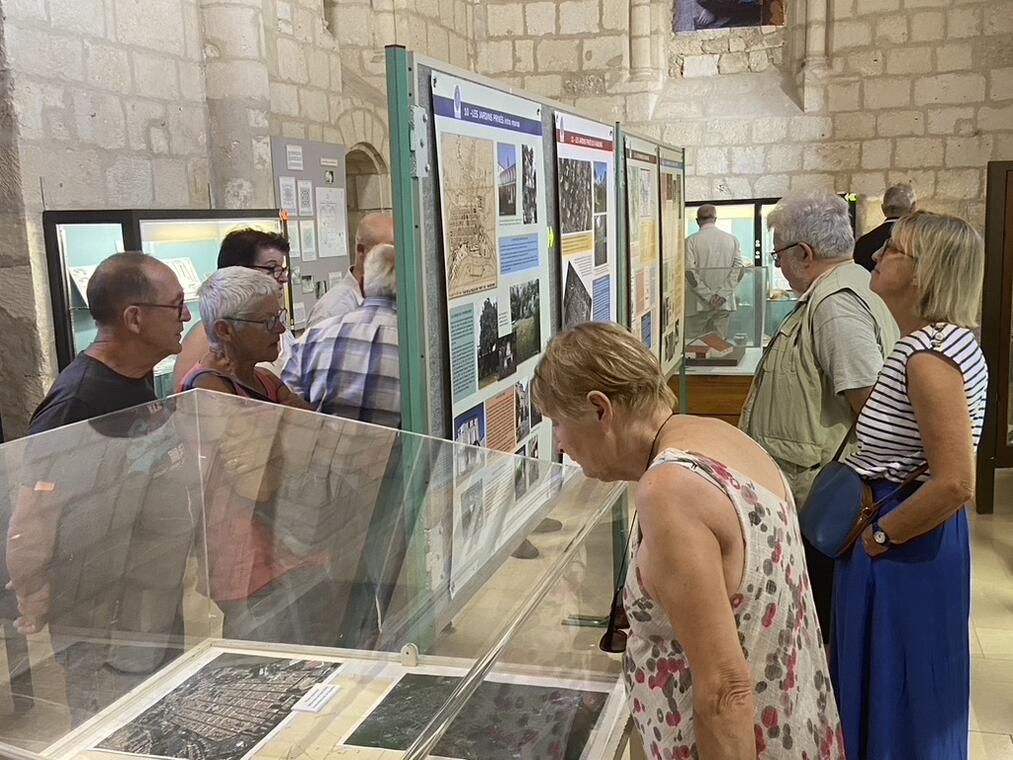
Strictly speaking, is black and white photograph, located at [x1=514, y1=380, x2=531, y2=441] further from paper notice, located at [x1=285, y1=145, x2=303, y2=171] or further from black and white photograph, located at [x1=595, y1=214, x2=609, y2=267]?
paper notice, located at [x1=285, y1=145, x2=303, y2=171]

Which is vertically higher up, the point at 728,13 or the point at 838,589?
the point at 728,13

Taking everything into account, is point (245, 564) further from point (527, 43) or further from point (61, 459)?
point (527, 43)

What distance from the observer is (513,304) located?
2533 millimetres

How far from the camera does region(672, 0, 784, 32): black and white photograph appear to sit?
9.00 metres

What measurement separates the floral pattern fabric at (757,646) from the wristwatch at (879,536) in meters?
1.02

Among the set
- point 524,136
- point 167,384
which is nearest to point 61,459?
point 524,136

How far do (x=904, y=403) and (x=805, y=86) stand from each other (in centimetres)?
706

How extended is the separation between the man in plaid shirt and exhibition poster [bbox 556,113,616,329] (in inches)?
25.7

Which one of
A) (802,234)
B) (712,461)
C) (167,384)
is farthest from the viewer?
(167,384)

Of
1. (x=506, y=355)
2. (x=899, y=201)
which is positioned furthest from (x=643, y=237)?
(x=899, y=201)

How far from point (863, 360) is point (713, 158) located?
6577 millimetres

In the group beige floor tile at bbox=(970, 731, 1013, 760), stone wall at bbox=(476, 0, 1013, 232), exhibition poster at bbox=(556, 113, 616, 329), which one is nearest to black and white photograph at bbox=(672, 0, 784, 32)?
stone wall at bbox=(476, 0, 1013, 232)

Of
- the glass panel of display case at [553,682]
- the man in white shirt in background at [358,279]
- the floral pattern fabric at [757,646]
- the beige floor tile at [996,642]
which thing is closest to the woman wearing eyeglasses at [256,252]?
the man in white shirt in background at [358,279]

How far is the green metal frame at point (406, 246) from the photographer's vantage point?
186 centimetres
